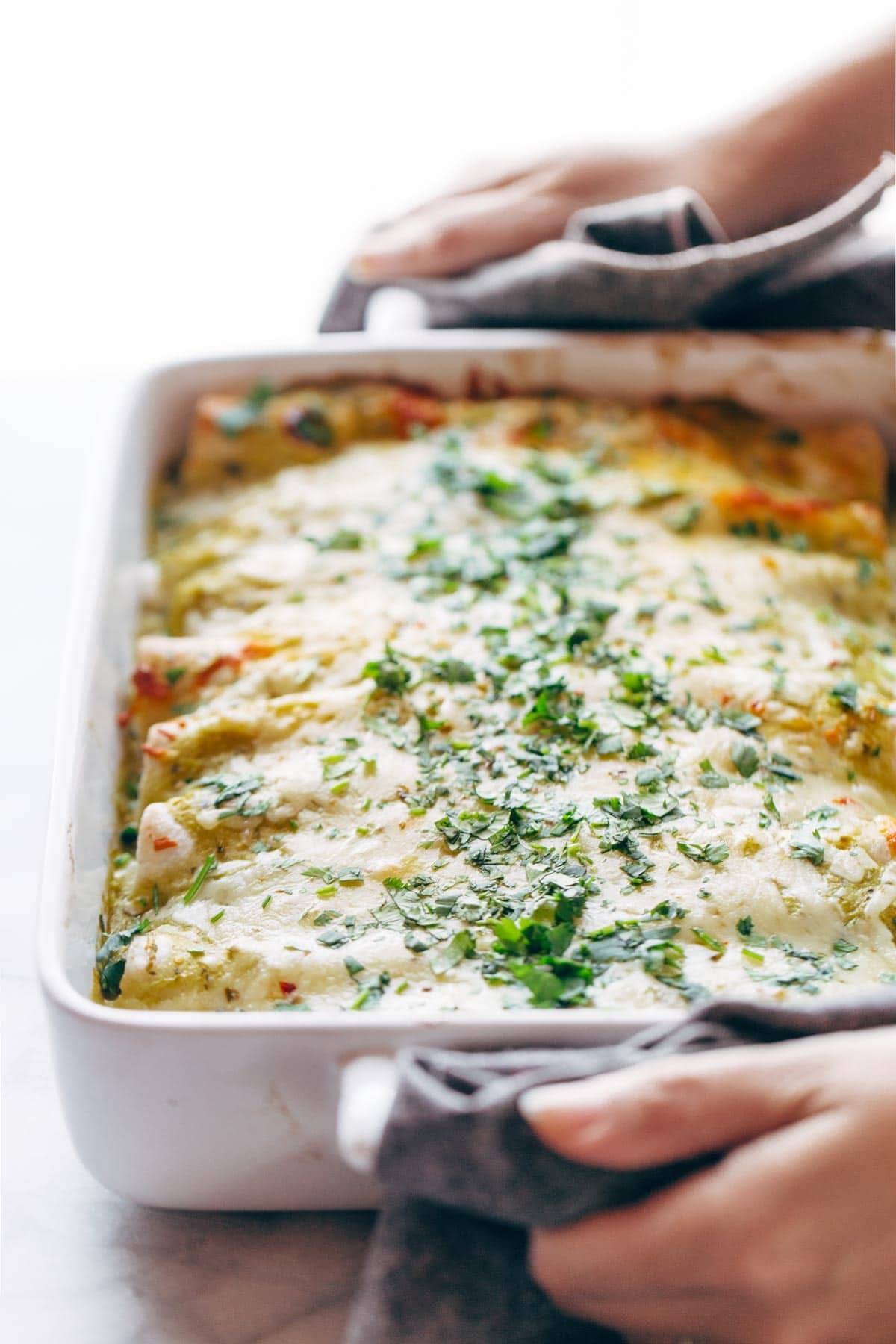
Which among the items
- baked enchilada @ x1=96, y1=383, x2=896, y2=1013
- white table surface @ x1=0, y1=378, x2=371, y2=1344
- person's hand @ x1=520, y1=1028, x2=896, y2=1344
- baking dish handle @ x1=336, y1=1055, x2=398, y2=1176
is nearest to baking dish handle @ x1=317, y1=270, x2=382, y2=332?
baked enchilada @ x1=96, y1=383, x2=896, y2=1013

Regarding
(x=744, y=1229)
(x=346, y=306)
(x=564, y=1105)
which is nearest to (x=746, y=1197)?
(x=744, y=1229)

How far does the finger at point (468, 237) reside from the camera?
256 cm

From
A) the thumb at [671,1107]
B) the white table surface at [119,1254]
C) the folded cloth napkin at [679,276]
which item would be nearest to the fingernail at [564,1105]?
the thumb at [671,1107]

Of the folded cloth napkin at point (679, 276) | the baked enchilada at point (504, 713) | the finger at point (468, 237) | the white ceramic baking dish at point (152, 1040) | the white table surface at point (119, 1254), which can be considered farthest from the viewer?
the finger at point (468, 237)

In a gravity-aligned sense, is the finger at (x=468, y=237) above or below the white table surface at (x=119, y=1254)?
above

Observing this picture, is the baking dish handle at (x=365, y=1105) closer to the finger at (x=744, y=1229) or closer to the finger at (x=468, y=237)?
the finger at (x=744, y=1229)

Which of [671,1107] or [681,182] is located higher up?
[681,182]

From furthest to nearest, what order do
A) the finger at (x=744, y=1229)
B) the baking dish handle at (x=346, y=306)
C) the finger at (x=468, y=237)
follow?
1. the baking dish handle at (x=346, y=306)
2. the finger at (x=468, y=237)
3. the finger at (x=744, y=1229)

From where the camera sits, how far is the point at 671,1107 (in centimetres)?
120

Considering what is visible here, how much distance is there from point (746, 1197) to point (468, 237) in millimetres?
1935

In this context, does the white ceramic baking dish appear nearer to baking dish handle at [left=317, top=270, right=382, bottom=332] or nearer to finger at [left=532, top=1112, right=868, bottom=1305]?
finger at [left=532, top=1112, right=868, bottom=1305]

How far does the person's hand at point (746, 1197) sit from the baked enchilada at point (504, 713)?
9.9 inches

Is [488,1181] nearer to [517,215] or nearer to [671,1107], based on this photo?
[671,1107]

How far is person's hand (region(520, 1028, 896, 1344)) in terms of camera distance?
117 cm
